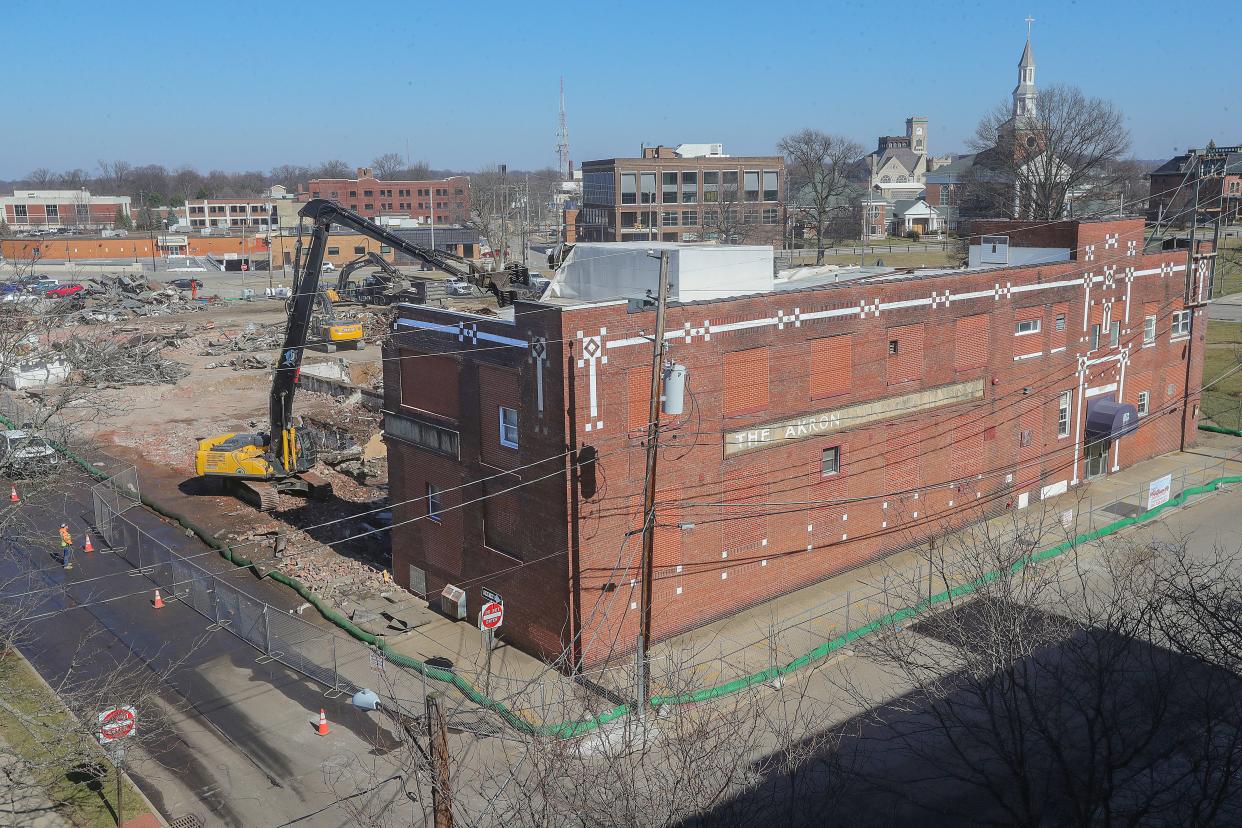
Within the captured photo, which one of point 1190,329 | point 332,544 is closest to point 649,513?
point 332,544

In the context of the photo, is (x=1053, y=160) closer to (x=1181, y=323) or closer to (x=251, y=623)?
(x=1181, y=323)

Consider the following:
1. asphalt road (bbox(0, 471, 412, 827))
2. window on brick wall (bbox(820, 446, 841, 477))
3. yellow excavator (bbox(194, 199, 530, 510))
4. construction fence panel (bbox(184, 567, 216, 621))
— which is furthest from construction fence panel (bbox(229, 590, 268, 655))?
window on brick wall (bbox(820, 446, 841, 477))

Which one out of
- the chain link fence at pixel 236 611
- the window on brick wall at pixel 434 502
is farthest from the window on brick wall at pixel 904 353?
the chain link fence at pixel 236 611

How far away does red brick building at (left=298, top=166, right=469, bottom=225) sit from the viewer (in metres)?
147

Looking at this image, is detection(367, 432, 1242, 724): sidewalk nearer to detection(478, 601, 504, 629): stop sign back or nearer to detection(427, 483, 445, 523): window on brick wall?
detection(478, 601, 504, 629): stop sign back

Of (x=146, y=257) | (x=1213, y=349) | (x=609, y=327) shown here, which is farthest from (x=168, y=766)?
(x=146, y=257)

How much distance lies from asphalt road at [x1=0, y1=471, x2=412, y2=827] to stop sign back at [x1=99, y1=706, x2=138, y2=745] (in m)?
1.01

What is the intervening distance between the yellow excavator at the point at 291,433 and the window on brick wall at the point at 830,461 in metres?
10.8

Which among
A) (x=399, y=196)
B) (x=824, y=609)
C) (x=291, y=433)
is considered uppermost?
(x=399, y=196)

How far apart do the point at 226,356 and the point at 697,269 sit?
46.2 m

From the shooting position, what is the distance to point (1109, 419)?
114 feet

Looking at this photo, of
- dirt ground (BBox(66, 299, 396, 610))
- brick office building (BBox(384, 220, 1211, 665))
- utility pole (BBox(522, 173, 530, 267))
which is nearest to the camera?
brick office building (BBox(384, 220, 1211, 665))

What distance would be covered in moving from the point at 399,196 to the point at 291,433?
12693cm

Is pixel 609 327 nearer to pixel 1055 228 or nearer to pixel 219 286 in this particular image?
pixel 1055 228
